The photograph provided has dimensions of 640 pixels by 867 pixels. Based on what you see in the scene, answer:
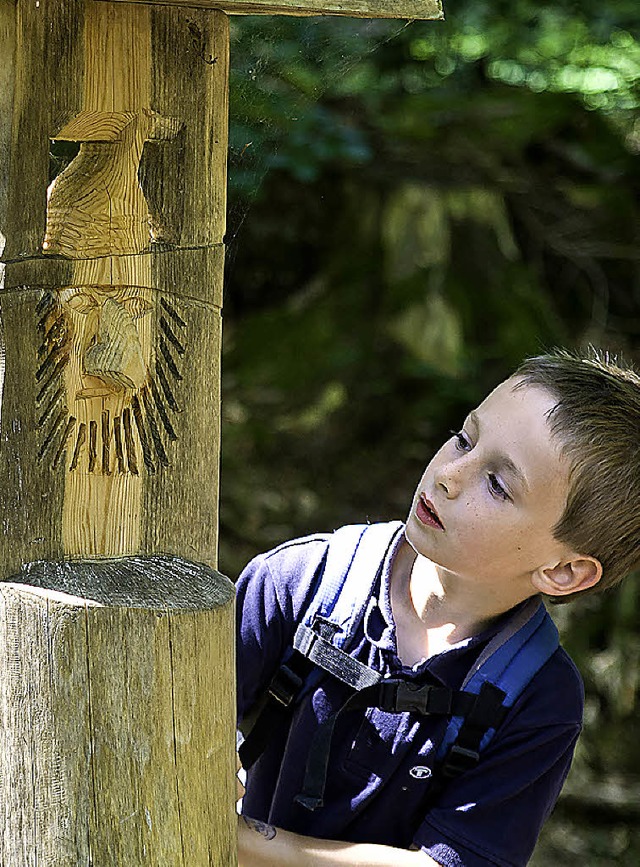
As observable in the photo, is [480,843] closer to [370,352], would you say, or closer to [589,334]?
[370,352]

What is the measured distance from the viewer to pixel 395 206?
443 centimetres

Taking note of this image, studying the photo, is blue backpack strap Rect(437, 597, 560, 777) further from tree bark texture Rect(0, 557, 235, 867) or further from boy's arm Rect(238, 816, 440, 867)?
tree bark texture Rect(0, 557, 235, 867)

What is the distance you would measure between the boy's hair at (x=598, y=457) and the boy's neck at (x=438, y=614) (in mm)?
147

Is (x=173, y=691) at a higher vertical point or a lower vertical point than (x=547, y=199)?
lower

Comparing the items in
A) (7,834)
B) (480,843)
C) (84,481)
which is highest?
(84,481)

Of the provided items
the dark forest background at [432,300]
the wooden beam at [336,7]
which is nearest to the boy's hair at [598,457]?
the wooden beam at [336,7]

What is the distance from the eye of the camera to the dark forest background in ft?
13.4

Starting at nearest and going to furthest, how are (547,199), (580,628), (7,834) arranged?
1. (7,834)
2. (580,628)
3. (547,199)

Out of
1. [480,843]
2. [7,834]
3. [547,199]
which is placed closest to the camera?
[7,834]

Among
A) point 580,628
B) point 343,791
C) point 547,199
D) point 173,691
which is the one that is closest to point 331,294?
point 547,199

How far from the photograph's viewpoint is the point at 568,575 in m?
1.56

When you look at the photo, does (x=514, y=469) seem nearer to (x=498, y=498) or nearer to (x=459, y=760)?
(x=498, y=498)

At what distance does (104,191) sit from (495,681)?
0.81 m

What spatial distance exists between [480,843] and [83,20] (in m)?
1.14
